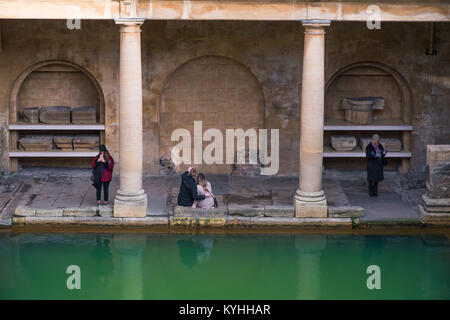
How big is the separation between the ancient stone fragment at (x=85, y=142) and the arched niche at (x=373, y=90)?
614 cm

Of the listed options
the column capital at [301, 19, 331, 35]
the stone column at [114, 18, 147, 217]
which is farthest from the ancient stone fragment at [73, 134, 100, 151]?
the column capital at [301, 19, 331, 35]

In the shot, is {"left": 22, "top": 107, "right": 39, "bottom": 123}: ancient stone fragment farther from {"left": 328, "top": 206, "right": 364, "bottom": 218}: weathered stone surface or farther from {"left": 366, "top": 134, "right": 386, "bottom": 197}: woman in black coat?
{"left": 366, "top": 134, "right": 386, "bottom": 197}: woman in black coat

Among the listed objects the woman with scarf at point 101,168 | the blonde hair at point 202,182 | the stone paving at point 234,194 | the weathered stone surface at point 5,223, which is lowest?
the weathered stone surface at point 5,223

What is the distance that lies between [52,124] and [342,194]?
7.67 metres

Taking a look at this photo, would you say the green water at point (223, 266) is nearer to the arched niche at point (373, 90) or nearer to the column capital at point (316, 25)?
the column capital at point (316, 25)

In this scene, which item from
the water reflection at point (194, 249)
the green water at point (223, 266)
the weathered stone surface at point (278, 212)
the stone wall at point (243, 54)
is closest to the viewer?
the green water at point (223, 266)

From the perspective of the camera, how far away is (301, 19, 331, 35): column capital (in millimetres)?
18703

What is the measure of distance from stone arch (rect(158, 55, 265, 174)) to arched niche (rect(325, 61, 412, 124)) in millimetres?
1919

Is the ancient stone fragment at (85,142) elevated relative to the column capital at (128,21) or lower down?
lower down

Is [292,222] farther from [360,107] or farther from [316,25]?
[360,107]

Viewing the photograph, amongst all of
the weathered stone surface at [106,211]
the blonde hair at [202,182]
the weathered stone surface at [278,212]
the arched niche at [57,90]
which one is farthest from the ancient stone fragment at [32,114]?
the weathered stone surface at [278,212]

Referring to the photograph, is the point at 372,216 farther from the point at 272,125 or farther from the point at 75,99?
the point at 75,99

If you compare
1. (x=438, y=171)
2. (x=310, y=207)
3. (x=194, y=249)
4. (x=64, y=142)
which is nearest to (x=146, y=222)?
(x=194, y=249)

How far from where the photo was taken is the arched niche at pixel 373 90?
22500 mm
